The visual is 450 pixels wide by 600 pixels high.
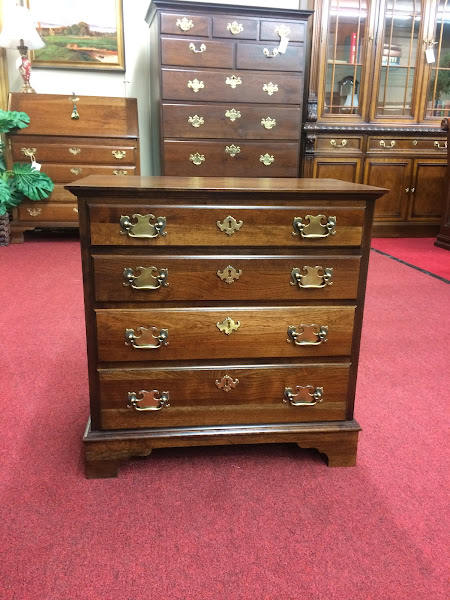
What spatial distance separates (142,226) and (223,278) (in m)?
0.24

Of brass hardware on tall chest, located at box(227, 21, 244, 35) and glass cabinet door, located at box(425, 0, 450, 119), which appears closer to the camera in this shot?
brass hardware on tall chest, located at box(227, 21, 244, 35)

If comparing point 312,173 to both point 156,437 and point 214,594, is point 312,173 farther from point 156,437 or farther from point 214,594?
point 214,594

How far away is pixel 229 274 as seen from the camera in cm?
130

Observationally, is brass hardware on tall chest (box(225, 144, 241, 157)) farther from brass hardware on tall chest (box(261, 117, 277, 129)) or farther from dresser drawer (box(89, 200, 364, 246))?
dresser drawer (box(89, 200, 364, 246))

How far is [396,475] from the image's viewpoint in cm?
139

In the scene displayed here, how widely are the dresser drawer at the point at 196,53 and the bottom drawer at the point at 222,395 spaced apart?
315cm

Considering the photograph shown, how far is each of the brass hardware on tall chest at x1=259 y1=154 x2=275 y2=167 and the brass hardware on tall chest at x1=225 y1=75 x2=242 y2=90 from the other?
576 millimetres

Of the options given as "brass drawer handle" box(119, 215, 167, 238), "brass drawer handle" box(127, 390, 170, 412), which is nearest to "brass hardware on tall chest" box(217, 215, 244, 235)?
"brass drawer handle" box(119, 215, 167, 238)

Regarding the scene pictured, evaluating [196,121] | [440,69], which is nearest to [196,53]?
[196,121]

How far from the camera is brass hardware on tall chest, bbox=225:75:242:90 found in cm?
392

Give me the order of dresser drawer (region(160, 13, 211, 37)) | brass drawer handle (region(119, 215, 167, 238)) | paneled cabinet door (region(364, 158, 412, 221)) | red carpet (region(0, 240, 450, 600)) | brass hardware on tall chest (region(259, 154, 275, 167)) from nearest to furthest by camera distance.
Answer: red carpet (region(0, 240, 450, 600)) → brass drawer handle (region(119, 215, 167, 238)) → dresser drawer (region(160, 13, 211, 37)) → brass hardware on tall chest (region(259, 154, 275, 167)) → paneled cabinet door (region(364, 158, 412, 221))

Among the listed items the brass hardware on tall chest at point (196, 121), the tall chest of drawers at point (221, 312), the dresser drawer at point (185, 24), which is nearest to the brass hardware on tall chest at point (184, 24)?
the dresser drawer at point (185, 24)

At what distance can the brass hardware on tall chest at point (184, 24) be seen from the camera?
373 cm

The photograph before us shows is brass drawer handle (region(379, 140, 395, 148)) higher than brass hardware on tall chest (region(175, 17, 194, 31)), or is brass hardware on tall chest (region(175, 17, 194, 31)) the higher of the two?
brass hardware on tall chest (region(175, 17, 194, 31))
